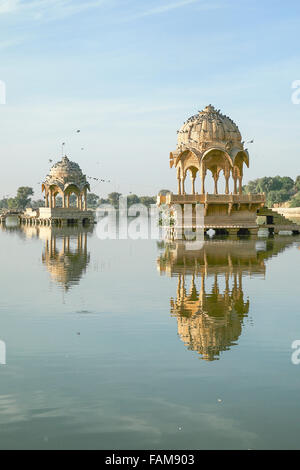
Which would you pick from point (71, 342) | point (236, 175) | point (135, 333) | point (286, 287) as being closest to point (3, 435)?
point (71, 342)

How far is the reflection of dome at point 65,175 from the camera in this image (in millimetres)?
94250

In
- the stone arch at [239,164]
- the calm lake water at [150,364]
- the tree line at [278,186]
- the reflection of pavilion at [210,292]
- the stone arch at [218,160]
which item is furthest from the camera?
the tree line at [278,186]

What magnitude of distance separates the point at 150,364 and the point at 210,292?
8.89 m

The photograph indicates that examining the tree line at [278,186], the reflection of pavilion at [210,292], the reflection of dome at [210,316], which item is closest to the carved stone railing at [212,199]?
the reflection of pavilion at [210,292]

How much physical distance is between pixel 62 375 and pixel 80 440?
2716mm

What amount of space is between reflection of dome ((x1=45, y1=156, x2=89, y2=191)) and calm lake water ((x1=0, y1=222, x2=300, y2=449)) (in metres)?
72.5

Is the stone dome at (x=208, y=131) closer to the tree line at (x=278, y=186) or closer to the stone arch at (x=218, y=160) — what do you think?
the stone arch at (x=218, y=160)

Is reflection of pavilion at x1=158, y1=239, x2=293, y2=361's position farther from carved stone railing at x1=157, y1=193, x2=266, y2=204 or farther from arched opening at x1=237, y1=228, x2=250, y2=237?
arched opening at x1=237, y1=228, x2=250, y2=237

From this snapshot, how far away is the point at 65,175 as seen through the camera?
94.5 metres

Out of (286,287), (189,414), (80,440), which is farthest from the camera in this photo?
(286,287)

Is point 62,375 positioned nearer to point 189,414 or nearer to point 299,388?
point 189,414

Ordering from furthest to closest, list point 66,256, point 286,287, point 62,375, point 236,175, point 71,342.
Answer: point 236,175 → point 66,256 → point 286,287 → point 71,342 → point 62,375

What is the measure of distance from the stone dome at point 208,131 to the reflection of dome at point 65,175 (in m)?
45.1

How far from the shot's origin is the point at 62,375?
10.4m
